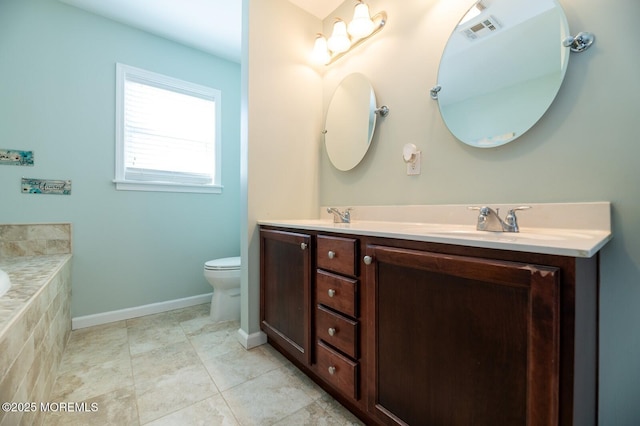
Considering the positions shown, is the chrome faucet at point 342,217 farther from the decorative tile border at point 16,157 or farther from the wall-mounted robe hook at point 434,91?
the decorative tile border at point 16,157

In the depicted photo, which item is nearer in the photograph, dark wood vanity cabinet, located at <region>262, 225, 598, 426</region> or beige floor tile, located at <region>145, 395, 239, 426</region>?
dark wood vanity cabinet, located at <region>262, 225, 598, 426</region>

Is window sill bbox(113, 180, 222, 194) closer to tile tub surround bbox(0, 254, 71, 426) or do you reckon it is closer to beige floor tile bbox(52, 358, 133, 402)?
tile tub surround bbox(0, 254, 71, 426)

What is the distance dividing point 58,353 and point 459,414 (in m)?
2.00

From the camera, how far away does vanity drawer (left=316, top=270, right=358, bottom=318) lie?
104 cm

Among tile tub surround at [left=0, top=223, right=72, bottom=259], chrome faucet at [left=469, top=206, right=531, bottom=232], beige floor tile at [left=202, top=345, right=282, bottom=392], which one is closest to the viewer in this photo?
chrome faucet at [left=469, top=206, right=531, bottom=232]

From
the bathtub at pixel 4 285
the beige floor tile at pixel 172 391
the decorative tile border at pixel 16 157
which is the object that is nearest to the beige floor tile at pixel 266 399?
the beige floor tile at pixel 172 391

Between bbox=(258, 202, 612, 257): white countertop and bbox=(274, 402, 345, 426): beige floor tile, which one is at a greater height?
bbox=(258, 202, 612, 257): white countertop

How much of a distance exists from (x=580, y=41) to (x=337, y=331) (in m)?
1.40

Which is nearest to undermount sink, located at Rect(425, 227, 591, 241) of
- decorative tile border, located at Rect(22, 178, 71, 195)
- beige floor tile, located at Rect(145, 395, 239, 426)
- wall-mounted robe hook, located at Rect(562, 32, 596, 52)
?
wall-mounted robe hook, located at Rect(562, 32, 596, 52)

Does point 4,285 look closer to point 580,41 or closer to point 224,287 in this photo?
point 224,287

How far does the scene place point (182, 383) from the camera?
1.34 m

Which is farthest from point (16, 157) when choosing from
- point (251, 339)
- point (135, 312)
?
point (251, 339)

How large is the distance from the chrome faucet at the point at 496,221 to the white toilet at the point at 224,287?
1707 millimetres

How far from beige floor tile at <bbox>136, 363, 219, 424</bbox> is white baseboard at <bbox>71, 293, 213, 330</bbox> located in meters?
1.02
